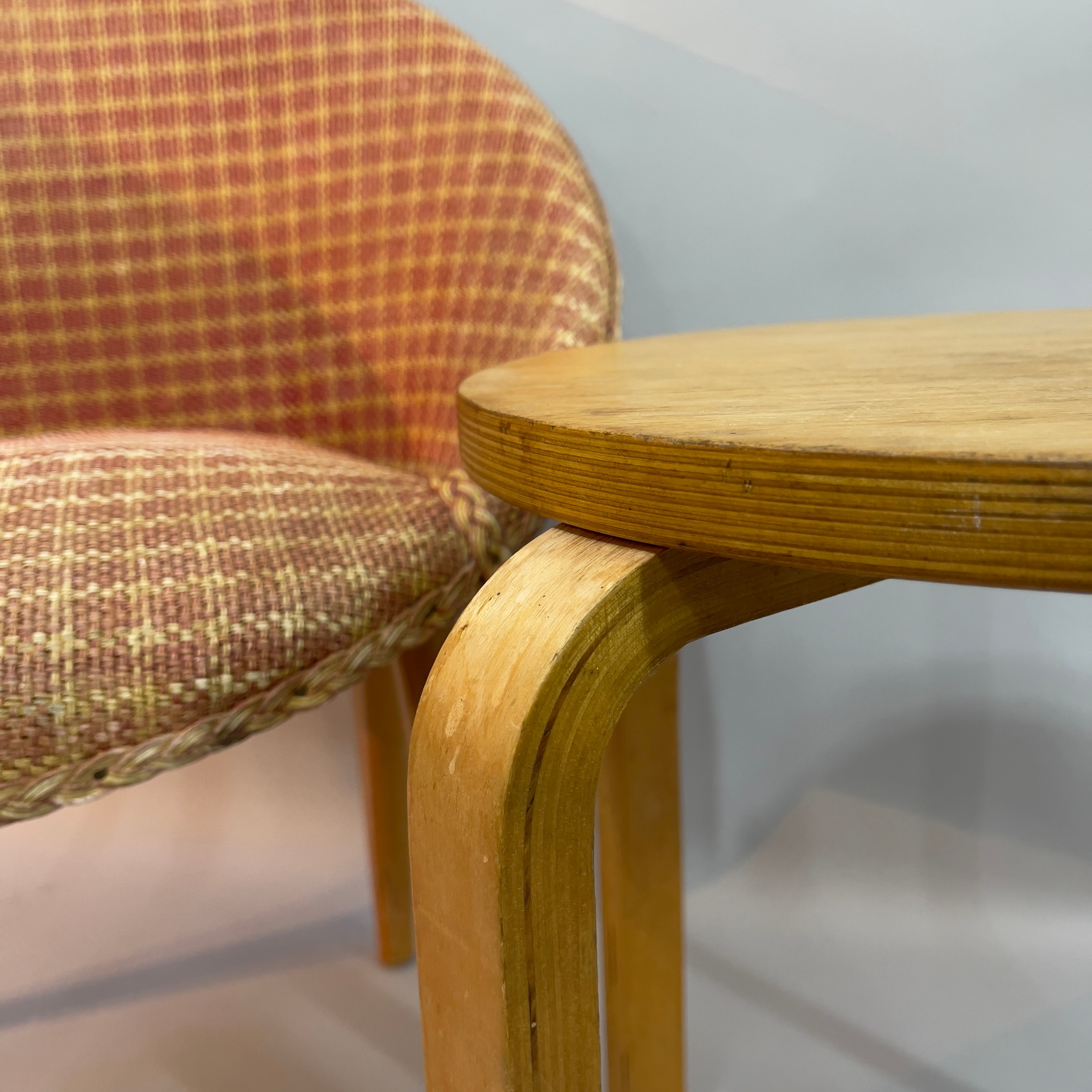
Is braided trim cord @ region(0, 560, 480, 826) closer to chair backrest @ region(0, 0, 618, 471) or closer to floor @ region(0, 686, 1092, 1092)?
chair backrest @ region(0, 0, 618, 471)

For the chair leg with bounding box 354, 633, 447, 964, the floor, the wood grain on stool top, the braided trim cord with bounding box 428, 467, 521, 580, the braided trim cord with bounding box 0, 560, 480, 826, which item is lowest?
the floor

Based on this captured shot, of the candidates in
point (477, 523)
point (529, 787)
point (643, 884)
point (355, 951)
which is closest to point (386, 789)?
point (355, 951)

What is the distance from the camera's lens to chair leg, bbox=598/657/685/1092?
67 cm

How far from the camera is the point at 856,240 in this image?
3.24 feet

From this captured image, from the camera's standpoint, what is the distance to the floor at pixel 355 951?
2.67ft

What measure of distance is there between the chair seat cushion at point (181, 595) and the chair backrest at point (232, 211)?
0.88 feet

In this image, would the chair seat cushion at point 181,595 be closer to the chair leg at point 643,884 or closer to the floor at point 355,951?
the chair leg at point 643,884

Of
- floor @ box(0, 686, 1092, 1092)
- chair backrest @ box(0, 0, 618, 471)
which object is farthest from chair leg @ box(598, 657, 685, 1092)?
chair backrest @ box(0, 0, 618, 471)

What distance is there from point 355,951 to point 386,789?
19cm

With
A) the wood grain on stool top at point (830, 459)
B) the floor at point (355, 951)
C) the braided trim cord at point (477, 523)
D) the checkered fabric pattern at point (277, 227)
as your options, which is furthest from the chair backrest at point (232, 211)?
the floor at point (355, 951)

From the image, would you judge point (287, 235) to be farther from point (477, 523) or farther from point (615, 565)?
point (615, 565)

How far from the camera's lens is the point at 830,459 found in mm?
239

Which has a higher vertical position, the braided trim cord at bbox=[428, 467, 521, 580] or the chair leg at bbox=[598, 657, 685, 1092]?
the braided trim cord at bbox=[428, 467, 521, 580]

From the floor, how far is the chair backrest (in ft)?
1.66
